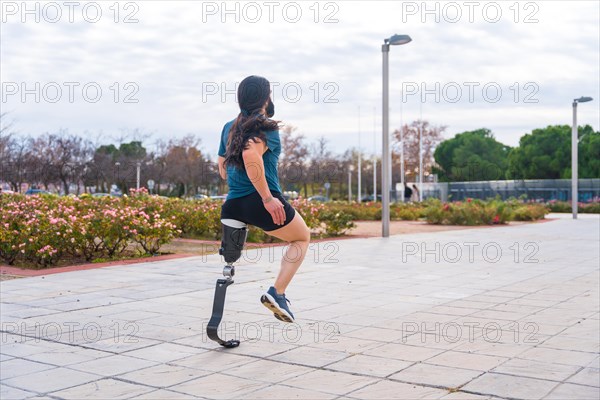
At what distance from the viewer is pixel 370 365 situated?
4605 mm

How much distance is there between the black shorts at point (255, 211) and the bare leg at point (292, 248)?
6cm

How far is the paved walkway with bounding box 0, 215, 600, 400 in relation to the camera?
415 centimetres

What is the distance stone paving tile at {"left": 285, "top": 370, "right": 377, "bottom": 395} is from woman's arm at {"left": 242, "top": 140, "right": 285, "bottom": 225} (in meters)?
0.94

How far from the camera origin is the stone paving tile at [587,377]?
4.21 m

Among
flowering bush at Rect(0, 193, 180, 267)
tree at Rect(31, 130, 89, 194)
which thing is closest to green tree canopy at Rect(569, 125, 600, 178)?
tree at Rect(31, 130, 89, 194)

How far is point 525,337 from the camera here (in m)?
5.51

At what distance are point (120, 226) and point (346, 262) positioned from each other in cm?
363

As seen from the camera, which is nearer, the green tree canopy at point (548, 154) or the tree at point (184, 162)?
the tree at point (184, 162)

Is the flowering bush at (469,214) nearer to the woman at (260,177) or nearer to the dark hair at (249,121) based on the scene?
the woman at (260,177)

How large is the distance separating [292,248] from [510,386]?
5.12 feet

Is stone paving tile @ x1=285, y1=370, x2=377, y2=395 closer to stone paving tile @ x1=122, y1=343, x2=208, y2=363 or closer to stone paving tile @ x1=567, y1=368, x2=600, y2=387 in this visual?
stone paving tile @ x1=122, y1=343, x2=208, y2=363

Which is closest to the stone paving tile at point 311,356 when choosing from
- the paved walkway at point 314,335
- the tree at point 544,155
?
the paved walkway at point 314,335

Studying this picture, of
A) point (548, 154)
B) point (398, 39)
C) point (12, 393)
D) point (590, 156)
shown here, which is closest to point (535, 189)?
point (590, 156)

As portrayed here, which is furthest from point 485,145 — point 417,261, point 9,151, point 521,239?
point 417,261
